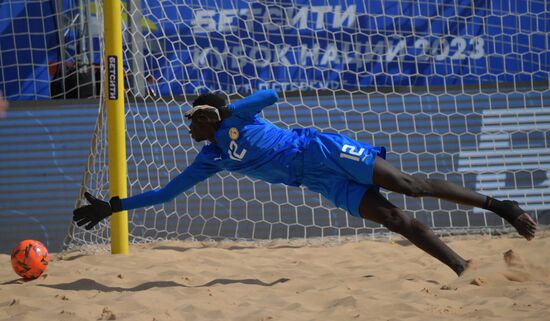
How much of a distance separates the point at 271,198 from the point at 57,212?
257 centimetres

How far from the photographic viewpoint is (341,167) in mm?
5547

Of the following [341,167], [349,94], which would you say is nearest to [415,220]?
[341,167]

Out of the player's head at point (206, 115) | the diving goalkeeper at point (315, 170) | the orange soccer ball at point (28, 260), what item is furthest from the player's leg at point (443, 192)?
the orange soccer ball at point (28, 260)

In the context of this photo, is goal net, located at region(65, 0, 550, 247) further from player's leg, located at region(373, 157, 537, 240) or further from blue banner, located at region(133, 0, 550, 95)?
player's leg, located at region(373, 157, 537, 240)

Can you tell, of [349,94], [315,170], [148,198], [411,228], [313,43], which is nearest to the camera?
[411,228]

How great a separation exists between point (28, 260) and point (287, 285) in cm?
197

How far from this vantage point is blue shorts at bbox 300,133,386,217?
547cm

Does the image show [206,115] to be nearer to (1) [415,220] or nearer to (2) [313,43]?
(1) [415,220]

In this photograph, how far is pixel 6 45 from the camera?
9.63m

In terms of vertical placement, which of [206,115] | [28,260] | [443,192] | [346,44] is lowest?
[28,260]

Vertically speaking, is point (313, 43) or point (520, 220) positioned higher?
point (313, 43)

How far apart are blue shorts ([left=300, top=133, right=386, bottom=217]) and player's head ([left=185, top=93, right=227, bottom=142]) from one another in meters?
0.69

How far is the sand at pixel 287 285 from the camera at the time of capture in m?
4.79

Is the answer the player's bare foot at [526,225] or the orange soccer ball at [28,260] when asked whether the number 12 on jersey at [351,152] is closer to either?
the player's bare foot at [526,225]
